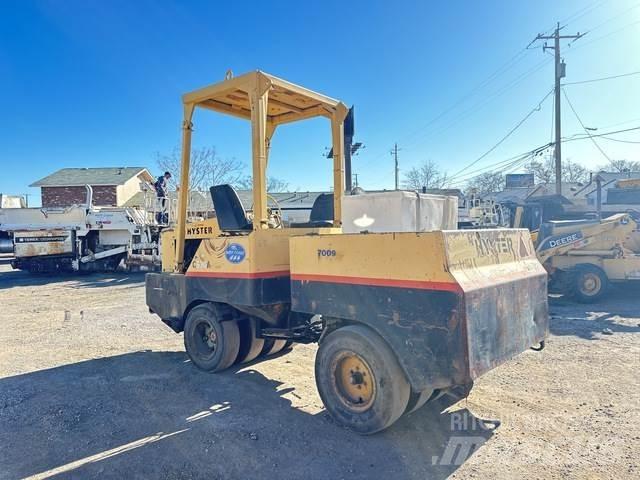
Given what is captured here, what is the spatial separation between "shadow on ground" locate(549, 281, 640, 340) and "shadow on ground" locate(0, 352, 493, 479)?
13.3 ft

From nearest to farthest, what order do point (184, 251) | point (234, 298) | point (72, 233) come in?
point (234, 298), point (184, 251), point (72, 233)

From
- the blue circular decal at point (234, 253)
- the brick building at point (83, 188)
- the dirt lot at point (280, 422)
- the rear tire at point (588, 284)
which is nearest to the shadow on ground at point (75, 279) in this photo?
the dirt lot at point (280, 422)

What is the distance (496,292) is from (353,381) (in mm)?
1289

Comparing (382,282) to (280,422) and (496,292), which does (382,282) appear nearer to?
(496,292)

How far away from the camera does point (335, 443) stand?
10.8ft

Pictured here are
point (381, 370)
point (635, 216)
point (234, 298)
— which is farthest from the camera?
point (635, 216)

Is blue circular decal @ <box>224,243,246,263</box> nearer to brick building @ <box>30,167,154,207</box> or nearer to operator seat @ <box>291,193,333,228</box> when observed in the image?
operator seat @ <box>291,193,333,228</box>

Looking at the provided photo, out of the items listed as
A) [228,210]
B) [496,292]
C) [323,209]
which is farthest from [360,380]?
[323,209]

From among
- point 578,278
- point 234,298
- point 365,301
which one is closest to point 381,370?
point 365,301

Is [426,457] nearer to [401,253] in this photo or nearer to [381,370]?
[381,370]

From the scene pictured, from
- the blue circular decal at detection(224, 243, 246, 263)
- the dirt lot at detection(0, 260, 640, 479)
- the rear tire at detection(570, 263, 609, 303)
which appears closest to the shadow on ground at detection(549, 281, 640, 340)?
the rear tire at detection(570, 263, 609, 303)

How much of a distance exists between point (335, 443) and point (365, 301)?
1101mm

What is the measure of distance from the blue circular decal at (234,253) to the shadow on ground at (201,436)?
1.32 meters

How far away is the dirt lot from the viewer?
299 cm
